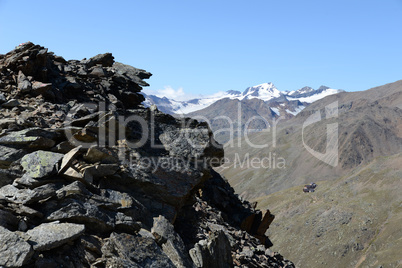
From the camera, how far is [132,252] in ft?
41.9

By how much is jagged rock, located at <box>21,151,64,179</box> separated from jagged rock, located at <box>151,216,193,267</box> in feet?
16.6

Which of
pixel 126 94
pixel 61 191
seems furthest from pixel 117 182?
pixel 126 94

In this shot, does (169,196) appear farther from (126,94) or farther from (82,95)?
(126,94)

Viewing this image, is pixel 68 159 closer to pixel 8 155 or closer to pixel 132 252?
pixel 8 155

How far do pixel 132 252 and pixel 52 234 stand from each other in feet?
9.17

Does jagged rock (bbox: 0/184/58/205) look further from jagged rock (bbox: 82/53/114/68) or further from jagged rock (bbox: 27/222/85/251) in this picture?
jagged rock (bbox: 82/53/114/68)

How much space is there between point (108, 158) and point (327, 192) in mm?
173640

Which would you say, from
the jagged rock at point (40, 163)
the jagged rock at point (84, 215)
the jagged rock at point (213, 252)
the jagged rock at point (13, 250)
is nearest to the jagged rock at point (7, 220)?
the jagged rock at point (13, 250)

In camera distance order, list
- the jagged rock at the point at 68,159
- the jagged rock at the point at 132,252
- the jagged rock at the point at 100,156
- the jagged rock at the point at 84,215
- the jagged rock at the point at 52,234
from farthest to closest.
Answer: the jagged rock at the point at 100,156, the jagged rock at the point at 68,159, the jagged rock at the point at 84,215, the jagged rock at the point at 132,252, the jagged rock at the point at 52,234

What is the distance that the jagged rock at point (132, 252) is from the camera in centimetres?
1229

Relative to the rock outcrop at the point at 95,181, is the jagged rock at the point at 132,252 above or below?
below

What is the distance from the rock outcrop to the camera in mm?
12391

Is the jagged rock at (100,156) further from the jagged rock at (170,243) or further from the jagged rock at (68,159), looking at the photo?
the jagged rock at (170,243)

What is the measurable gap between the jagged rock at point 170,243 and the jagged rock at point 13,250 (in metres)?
5.55
